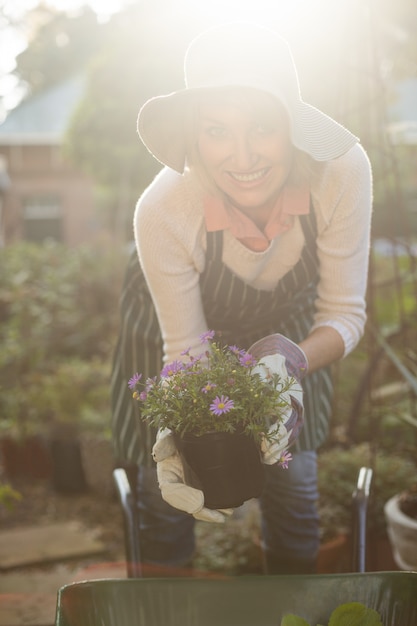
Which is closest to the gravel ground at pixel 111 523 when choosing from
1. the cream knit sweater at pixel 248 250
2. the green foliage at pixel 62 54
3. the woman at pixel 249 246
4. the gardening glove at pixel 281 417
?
the woman at pixel 249 246

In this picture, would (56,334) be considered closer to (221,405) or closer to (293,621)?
(221,405)

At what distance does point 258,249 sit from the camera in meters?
1.75

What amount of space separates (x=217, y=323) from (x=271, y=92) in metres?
0.59

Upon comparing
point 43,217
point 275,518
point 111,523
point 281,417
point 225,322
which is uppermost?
point 43,217

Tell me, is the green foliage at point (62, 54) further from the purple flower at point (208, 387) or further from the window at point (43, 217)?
the purple flower at point (208, 387)

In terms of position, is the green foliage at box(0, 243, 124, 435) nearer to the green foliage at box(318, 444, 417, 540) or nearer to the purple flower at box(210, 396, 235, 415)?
the green foliage at box(318, 444, 417, 540)

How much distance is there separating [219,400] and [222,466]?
0.39 feet

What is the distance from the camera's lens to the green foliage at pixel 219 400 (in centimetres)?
133

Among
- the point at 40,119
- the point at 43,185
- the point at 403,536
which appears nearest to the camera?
the point at 403,536

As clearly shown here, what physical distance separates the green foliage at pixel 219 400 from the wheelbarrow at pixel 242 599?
0.23m

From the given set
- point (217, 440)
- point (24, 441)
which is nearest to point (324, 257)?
point (217, 440)

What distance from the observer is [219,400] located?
131 centimetres

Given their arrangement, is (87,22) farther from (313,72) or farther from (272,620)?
(272,620)

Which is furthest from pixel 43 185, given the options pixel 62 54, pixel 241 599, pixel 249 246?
pixel 241 599
